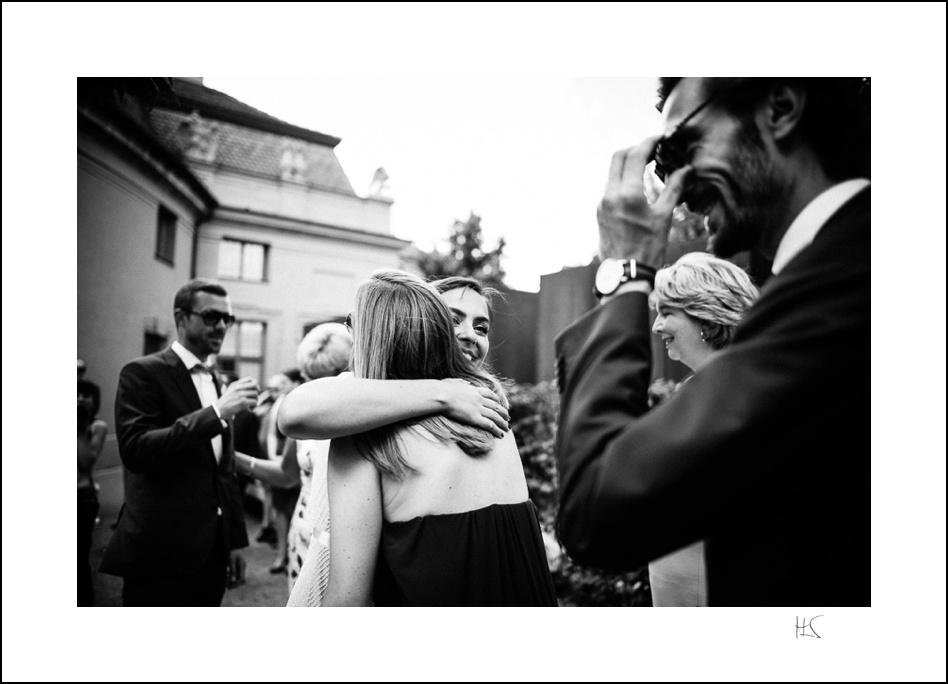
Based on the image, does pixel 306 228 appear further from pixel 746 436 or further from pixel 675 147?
pixel 746 436

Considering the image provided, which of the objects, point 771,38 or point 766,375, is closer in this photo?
point 766,375

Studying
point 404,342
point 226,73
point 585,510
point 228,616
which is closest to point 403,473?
point 404,342

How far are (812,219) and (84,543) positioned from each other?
240 cm

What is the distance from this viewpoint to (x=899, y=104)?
6.79 feet

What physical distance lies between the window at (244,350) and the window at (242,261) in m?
0.19

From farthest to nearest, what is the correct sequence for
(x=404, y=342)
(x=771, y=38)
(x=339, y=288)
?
(x=339, y=288) → (x=771, y=38) → (x=404, y=342)

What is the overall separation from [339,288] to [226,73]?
0.86 m

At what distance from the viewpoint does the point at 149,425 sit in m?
2.09

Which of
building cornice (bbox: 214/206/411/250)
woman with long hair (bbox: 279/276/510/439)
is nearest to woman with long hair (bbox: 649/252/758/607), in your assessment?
woman with long hair (bbox: 279/276/510/439)

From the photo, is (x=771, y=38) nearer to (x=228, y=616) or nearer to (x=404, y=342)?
(x=404, y=342)

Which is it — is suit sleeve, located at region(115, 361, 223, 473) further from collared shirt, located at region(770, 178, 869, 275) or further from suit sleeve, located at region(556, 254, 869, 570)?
collared shirt, located at region(770, 178, 869, 275)

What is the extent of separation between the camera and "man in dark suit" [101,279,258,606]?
208cm

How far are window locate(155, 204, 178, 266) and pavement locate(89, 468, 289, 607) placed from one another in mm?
787
